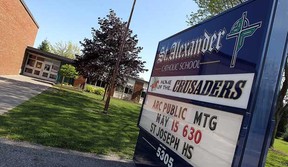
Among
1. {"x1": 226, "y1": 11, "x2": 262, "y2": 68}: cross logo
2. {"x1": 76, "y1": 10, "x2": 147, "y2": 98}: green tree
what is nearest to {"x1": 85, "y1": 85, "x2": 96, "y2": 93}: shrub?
{"x1": 76, "y1": 10, "x2": 147, "y2": 98}: green tree

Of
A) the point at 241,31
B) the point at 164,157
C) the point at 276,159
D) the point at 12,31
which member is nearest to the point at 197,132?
the point at 164,157

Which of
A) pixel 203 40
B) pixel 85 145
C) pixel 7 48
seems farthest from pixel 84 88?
pixel 203 40

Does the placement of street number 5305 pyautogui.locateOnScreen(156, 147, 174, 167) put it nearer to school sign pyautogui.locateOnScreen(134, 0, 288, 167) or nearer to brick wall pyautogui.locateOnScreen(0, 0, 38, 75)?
school sign pyautogui.locateOnScreen(134, 0, 288, 167)

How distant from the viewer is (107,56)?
23062mm

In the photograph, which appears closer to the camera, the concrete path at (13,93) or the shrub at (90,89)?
the concrete path at (13,93)

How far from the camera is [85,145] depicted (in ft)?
23.4

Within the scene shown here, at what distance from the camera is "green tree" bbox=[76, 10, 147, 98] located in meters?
23.0

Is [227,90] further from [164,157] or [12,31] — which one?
[12,31]

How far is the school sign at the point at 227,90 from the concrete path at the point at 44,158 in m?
A: 1.58

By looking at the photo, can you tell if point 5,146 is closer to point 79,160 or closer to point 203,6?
point 79,160

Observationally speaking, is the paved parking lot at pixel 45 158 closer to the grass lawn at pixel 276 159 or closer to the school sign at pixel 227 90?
the school sign at pixel 227 90

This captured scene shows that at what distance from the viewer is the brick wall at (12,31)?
69.5 ft

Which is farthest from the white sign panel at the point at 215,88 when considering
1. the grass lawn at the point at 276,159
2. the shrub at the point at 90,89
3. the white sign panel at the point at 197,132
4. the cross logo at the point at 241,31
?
the shrub at the point at 90,89

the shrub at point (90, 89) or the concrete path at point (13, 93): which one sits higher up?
the shrub at point (90, 89)
